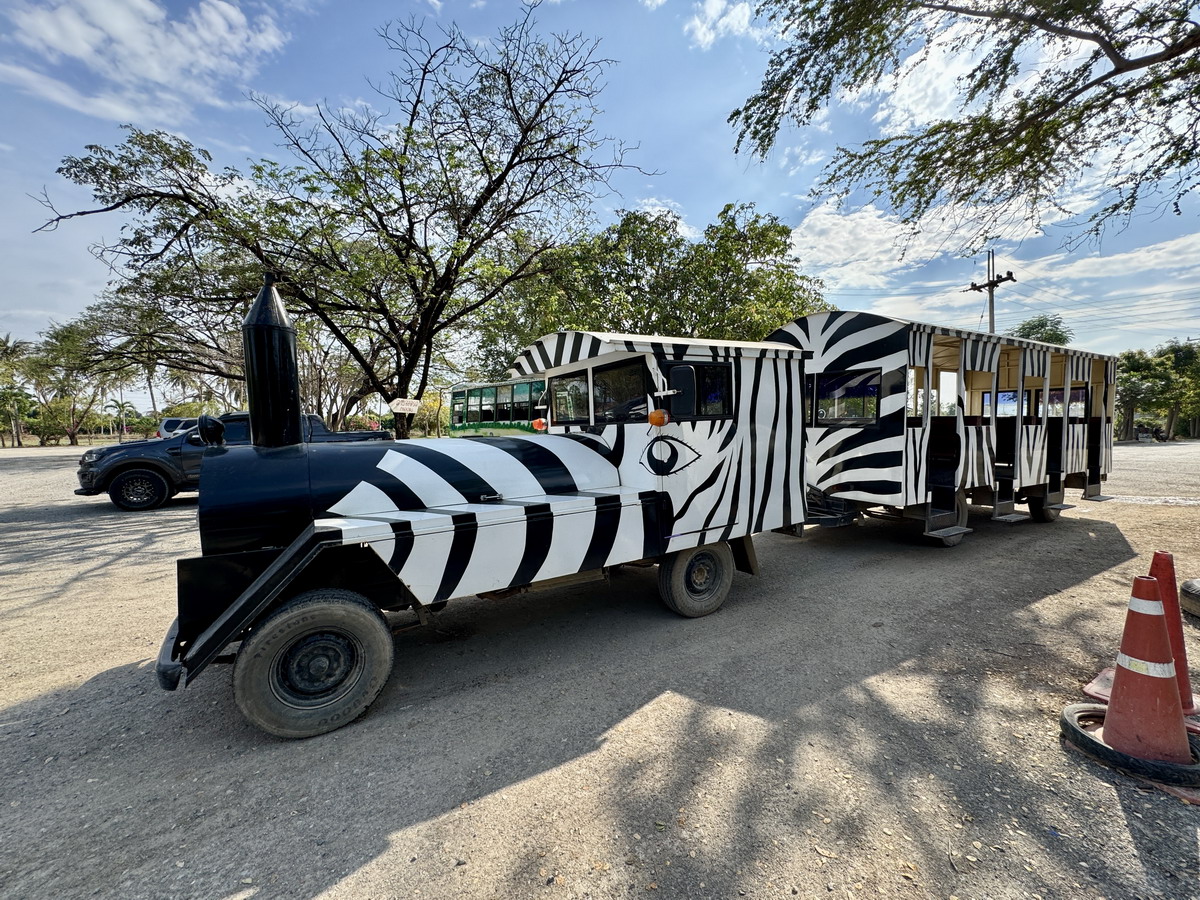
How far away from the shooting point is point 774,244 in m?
15.5

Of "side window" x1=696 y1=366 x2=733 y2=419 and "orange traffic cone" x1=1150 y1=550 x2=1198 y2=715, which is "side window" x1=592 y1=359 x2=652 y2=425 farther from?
"orange traffic cone" x1=1150 y1=550 x2=1198 y2=715

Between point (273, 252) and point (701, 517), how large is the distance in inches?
427

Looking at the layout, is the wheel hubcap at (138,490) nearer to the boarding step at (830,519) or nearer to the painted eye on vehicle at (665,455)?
the painted eye on vehicle at (665,455)

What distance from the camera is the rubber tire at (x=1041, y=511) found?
27.5 ft

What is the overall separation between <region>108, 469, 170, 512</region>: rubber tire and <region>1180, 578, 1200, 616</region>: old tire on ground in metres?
14.8

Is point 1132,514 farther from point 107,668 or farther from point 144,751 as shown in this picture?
point 107,668

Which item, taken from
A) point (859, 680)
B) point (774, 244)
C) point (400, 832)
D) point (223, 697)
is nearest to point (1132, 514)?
point (859, 680)

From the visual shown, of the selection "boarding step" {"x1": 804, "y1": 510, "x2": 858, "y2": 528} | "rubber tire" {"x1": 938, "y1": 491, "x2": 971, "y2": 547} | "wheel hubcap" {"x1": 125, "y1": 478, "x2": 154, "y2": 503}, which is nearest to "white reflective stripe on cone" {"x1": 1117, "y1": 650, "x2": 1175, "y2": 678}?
"boarding step" {"x1": 804, "y1": 510, "x2": 858, "y2": 528}

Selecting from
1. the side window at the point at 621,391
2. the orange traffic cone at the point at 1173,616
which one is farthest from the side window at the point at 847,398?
the side window at the point at 621,391

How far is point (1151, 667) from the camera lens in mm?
2473

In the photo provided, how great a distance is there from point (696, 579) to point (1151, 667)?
284 cm

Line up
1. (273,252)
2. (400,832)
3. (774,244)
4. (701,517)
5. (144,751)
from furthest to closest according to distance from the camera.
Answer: (774,244), (273,252), (701,517), (144,751), (400,832)

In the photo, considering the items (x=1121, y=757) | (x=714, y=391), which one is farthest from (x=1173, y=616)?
(x=714, y=391)

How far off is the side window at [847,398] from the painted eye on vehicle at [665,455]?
11.7ft
